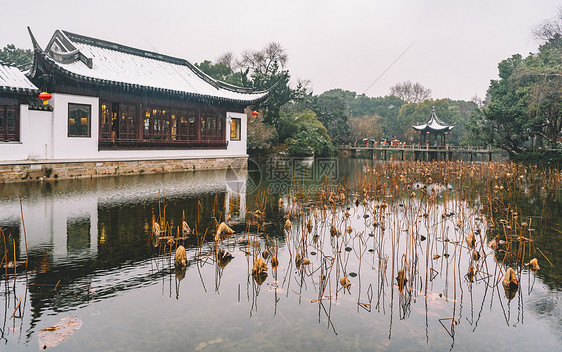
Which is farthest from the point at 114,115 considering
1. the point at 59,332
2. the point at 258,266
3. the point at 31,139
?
the point at 59,332

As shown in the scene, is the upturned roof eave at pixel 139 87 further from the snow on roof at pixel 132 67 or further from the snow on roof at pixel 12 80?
the snow on roof at pixel 12 80

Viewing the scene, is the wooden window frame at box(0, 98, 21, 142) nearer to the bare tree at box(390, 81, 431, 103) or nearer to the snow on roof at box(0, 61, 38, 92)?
the snow on roof at box(0, 61, 38, 92)

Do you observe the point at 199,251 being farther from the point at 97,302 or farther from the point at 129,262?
the point at 97,302

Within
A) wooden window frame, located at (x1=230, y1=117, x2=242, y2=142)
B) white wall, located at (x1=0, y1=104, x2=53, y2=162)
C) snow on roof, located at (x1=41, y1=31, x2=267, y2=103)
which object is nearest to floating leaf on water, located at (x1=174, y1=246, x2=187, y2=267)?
white wall, located at (x1=0, y1=104, x2=53, y2=162)

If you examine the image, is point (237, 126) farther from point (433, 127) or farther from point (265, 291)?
point (433, 127)

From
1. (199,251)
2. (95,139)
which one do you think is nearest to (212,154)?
(95,139)

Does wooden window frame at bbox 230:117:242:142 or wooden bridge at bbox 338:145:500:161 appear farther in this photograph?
wooden bridge at bbox 338:145:500:161

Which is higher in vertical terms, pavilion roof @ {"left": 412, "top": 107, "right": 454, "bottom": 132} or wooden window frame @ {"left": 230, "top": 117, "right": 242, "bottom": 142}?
pavilion roof @ {"left": 412, "top": 107, "right": 454, "bottom": 132}

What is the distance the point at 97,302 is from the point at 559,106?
1884cm

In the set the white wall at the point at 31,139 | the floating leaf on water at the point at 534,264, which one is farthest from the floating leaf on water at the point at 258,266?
the white wall at the point at 31,139

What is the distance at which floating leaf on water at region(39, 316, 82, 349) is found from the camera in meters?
2.40

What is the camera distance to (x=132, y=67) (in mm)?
15086

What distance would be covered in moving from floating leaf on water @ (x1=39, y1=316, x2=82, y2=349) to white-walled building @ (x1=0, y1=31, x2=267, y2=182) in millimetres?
9764

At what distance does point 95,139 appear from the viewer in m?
12.8
